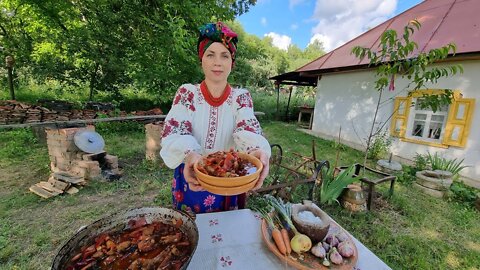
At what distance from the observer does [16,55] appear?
24.3 ft

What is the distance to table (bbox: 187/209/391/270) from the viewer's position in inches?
42.5

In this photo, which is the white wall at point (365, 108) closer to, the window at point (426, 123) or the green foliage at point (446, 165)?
the window at point (426, 123)

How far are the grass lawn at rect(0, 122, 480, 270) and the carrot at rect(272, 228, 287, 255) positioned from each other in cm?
203

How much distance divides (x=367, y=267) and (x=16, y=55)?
10576 mm

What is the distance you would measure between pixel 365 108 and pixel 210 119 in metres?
6.97

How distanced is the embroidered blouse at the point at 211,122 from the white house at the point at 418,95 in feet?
14.0

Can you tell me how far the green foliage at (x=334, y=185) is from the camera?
3.27m

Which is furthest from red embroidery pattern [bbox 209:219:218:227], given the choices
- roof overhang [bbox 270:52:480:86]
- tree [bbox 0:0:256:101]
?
roof overhang [bbox 270:52:480:86]

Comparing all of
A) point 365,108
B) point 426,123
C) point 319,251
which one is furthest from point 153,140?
point 426,123

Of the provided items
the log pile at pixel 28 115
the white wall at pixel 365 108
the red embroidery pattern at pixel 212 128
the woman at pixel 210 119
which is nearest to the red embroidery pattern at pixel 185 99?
the woman at pixel 210 119

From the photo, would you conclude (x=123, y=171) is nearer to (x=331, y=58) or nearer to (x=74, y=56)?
(x=74, y=56)

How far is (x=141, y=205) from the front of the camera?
126 inches

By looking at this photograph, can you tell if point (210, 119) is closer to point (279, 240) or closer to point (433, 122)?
point (279, 240)

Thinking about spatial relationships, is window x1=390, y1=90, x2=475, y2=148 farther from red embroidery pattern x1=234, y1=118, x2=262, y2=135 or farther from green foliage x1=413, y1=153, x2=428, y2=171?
red embroidery pattern x1=234, y1=118, x2=262, y2=135
